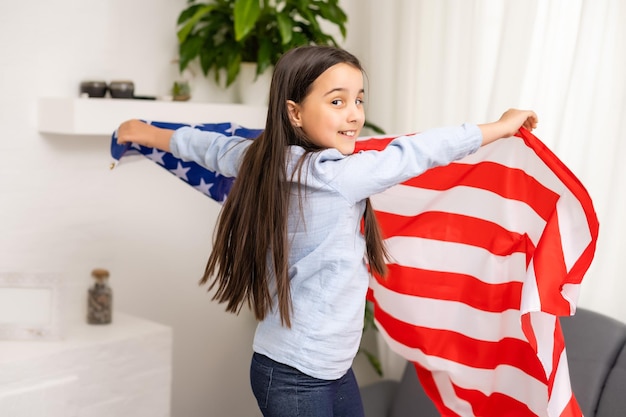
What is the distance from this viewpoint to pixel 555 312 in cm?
186

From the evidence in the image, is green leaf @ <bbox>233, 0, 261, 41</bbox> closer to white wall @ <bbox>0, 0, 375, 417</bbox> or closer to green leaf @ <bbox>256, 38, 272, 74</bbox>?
green leaf @ <bbox>256, 38, 272, 74</bbox>

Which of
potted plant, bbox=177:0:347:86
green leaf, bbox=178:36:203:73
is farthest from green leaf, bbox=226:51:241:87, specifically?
green leaf, bbox=178:36:203:73

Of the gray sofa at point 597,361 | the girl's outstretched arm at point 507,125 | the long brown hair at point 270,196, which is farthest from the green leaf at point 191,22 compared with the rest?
the gray sofa at point 597,361

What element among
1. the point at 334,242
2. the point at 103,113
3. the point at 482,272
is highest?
the point at 103,113

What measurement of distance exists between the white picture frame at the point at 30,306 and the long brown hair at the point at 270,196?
1048mm

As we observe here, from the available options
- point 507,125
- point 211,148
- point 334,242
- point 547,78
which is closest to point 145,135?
point 211,148

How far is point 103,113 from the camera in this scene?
2.63 m

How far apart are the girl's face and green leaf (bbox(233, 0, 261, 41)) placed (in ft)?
3.76

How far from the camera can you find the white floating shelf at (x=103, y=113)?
259cm

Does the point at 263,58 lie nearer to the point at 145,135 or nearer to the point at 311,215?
the point at 145,135

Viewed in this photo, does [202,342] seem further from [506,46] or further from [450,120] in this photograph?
[506,46]

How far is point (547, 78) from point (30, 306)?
6.10ft

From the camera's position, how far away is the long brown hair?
1670 mm

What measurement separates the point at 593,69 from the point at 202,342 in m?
1.81
